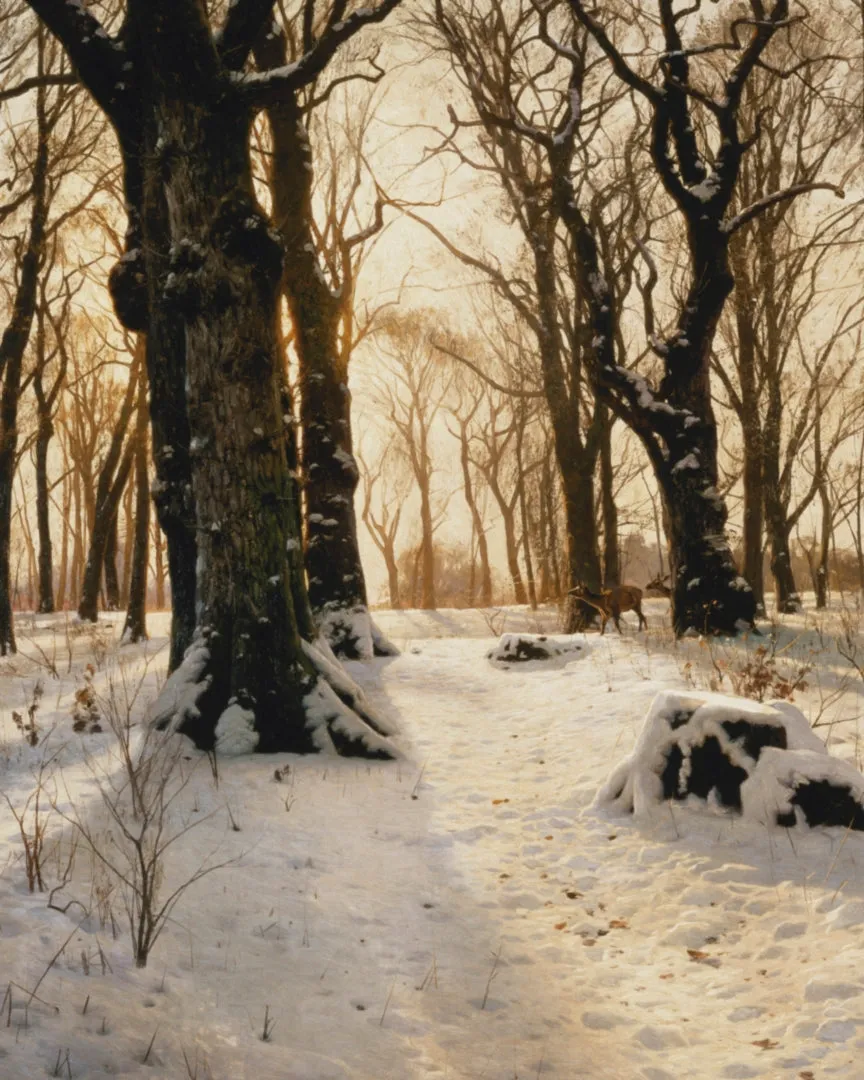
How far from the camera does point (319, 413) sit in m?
9.94

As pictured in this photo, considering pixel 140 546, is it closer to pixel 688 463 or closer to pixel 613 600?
pixel 613 600

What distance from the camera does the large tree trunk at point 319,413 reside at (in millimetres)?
9695

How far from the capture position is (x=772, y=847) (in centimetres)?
416

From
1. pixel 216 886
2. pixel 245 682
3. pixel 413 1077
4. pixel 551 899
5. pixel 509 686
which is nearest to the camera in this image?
pixel 413 1077

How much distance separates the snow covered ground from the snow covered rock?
2892 millimetres

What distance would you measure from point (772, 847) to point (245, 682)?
11.5ft

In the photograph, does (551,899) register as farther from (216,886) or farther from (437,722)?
(437,722)

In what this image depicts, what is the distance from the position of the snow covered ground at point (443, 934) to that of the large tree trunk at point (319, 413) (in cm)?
369

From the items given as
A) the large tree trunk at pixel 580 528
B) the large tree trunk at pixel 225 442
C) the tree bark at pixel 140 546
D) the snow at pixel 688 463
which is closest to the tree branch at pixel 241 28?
the large tree trunk at pixel 225 442

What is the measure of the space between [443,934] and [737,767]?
209 cm

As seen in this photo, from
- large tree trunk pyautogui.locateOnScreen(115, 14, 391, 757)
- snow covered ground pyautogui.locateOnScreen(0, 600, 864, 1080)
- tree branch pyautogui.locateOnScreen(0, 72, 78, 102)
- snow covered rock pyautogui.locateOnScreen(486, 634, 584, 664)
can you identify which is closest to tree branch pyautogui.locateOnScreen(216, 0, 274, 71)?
large tree trunk pyautogui.locateOnScreen(115, 14, 391, 757)

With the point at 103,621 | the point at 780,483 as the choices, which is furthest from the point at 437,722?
the point at 780,483

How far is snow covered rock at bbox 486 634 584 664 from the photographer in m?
9.16

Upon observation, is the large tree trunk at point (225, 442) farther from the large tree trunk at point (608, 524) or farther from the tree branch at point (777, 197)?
the large tree trunk at point (608, 524)
